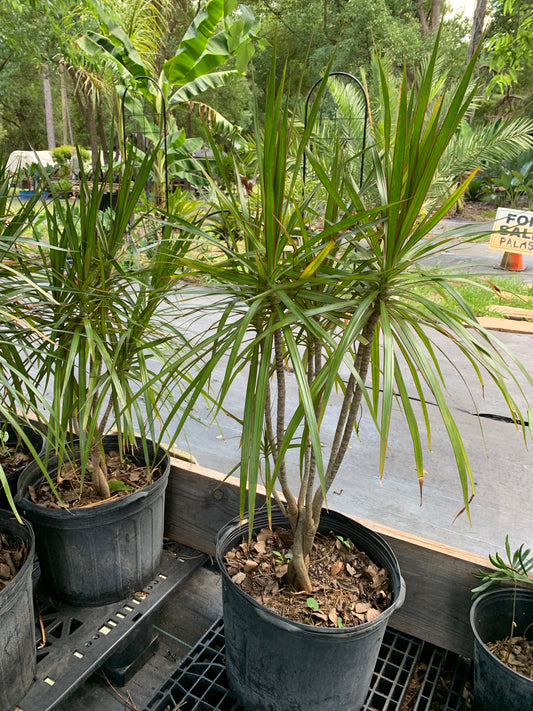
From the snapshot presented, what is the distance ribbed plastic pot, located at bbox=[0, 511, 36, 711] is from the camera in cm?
100

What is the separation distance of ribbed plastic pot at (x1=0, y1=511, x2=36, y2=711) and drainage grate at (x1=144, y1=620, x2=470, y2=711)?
27cm

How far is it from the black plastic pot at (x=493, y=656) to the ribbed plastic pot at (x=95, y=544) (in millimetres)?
821

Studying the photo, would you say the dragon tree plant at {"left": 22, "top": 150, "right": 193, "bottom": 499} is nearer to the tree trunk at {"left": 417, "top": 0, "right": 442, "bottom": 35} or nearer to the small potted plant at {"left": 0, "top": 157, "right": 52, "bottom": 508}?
the small potted plant at {"left": 0, "top": 157, "right": 52, "bottom": 508}

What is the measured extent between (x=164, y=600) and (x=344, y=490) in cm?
90

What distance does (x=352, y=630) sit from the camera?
952 mm

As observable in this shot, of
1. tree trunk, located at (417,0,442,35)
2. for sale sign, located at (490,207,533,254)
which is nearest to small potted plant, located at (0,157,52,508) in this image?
for sale sign, located at (490,207,533,254)

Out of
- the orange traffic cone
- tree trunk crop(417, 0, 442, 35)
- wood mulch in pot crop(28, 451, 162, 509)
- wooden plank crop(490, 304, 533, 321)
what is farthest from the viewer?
tree trunk crop(417, 0, 442, 35)

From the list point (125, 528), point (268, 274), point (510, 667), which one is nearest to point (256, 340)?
point (268, 274)

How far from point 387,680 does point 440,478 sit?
1087mm

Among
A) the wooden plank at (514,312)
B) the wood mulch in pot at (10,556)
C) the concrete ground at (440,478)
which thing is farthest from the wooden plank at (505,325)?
the wood mulch in pot at (10,556)

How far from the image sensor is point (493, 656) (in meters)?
1.00

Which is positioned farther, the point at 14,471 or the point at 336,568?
the point at 14,471

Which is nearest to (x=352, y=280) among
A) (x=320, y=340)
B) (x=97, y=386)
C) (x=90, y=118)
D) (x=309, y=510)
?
(x=320, y=340)

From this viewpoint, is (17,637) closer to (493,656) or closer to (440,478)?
(493,656)
